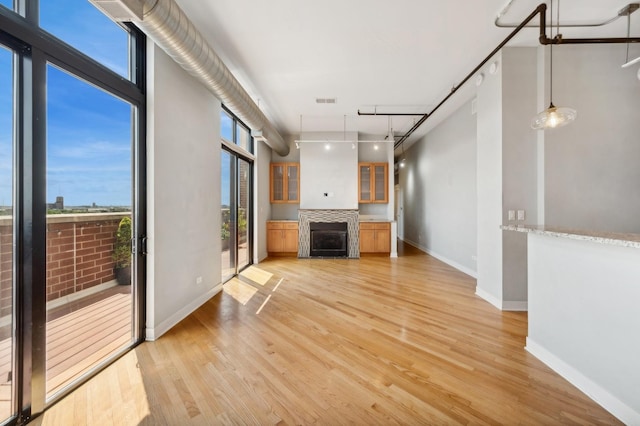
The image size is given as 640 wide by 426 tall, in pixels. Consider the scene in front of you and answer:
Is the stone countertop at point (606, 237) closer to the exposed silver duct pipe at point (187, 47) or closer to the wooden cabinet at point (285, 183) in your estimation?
the exposed silver duct pipe at point (187, 47)

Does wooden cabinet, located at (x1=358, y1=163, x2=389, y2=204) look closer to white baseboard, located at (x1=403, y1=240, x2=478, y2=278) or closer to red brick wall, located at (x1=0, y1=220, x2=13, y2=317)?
white baseboard, located at (x1=403, y1=240, x2=478, y2=278)

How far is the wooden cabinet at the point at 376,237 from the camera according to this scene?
6.55 metres

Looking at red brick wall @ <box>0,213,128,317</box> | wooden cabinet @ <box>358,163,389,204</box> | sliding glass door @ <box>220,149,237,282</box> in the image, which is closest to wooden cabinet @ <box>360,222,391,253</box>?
wooden cabinet @ <box>358,163,389,204</box>

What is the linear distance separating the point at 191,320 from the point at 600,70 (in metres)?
5.72

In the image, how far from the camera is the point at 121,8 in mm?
1603

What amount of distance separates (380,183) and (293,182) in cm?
249

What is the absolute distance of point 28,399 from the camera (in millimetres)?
1503

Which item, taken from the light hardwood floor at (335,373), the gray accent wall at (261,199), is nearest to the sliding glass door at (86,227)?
the light hardwood floor at (335,373)

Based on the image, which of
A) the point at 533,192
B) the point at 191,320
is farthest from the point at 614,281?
the point at 191,320

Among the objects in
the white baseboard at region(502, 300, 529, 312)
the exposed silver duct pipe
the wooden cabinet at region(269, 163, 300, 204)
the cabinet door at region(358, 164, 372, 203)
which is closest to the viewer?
the exposed silver duct pipe

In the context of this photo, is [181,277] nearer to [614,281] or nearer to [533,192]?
[614,281]

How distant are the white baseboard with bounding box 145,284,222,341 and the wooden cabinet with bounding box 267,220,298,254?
9.59 feet

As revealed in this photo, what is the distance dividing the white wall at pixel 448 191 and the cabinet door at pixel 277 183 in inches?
161

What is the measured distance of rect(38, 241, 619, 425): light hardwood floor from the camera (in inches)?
60.6
